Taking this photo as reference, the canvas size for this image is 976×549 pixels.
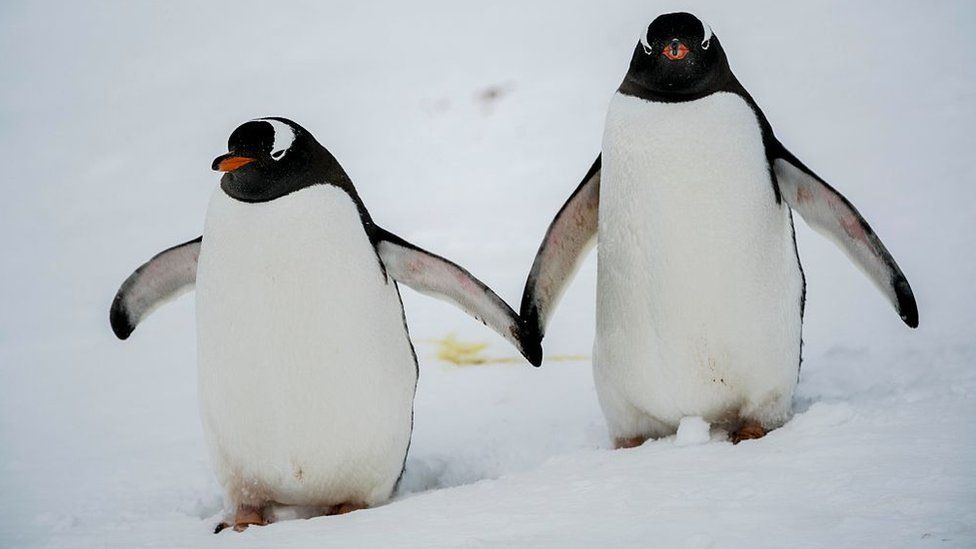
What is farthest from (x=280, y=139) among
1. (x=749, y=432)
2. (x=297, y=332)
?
(x=749, y=432)

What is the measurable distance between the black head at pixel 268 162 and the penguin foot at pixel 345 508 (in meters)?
0.67

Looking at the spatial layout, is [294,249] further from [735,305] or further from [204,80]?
[204,80]

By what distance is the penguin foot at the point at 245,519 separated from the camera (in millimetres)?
2104

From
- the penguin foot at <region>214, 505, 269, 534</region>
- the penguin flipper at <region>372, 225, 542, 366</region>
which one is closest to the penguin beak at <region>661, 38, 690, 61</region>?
the penguin flipper at <region>372, 225, 542, 366</region>

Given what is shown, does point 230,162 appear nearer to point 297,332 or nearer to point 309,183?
point 309,183

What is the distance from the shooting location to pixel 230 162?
2084 mm

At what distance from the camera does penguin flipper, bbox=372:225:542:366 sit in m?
2.27

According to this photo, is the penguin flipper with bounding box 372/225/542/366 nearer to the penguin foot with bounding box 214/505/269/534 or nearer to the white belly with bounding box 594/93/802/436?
the white belly with bounding box 594/93/802/436

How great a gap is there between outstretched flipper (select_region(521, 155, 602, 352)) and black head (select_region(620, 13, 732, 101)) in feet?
0.87

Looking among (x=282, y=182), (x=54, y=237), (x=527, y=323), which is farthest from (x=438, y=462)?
(x=54, y=237)

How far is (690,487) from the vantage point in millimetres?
1758

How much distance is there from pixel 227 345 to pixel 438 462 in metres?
0.65

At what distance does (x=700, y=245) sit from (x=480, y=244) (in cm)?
216

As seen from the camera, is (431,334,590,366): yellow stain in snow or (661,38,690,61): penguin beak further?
(431,334,590,366): yellow stain in snow
